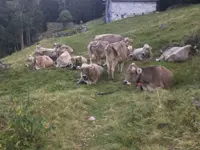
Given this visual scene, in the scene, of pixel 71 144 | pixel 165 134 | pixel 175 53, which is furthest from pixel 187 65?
pixel 71 144

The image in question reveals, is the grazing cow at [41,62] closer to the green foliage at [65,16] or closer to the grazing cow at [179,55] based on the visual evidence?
the grazing cow at [179,55]

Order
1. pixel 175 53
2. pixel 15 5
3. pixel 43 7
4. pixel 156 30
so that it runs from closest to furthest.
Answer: pixel 175 53 → pixel 156 30 → pixel 15 5 → pixel 43 7

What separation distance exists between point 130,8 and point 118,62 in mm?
23933

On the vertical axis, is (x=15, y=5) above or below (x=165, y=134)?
above

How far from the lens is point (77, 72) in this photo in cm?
1221

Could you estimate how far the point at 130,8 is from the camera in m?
34.0

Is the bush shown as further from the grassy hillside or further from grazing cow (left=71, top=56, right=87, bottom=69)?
grazing cow (left=71, top=56, right=87, bottom=69)

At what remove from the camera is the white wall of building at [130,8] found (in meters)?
32.3

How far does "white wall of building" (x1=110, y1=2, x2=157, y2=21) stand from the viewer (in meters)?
32.3

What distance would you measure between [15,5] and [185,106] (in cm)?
4000

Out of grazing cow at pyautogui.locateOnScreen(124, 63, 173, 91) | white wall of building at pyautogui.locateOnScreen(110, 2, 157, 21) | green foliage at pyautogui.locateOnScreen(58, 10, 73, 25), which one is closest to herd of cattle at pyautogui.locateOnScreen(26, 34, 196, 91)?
grazing cow at pyautogui.locateOnScreen(124, 63, 173, 91)

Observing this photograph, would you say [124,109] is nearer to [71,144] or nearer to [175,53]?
[71,144]

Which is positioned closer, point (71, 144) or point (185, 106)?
point (71, 144)

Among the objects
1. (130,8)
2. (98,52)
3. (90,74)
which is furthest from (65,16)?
(90,74)
